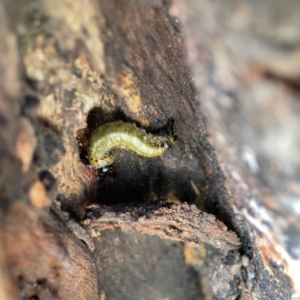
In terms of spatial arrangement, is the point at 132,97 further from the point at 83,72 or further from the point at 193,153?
the point at 193,153

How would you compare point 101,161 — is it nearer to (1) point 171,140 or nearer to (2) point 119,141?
(2) point 119,141

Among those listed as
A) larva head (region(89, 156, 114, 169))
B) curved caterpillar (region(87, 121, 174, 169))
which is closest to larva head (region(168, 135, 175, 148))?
curved caterpillar (region(87, 121, 174, 169))

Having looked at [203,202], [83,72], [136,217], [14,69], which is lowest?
[14,69]

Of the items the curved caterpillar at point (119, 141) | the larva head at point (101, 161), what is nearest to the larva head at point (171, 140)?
the curved caterpillar at point (119, 141)

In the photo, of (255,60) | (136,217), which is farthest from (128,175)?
(255,60)

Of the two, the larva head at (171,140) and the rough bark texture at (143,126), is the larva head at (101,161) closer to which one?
the rough bark texture at (143,126)

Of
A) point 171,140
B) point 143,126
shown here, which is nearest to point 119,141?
point 143,126

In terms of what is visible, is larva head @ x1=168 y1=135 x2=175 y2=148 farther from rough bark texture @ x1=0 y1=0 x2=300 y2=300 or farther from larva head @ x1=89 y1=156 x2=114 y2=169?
larva head @ x1=89 y1=156 x2=114 y2=169
